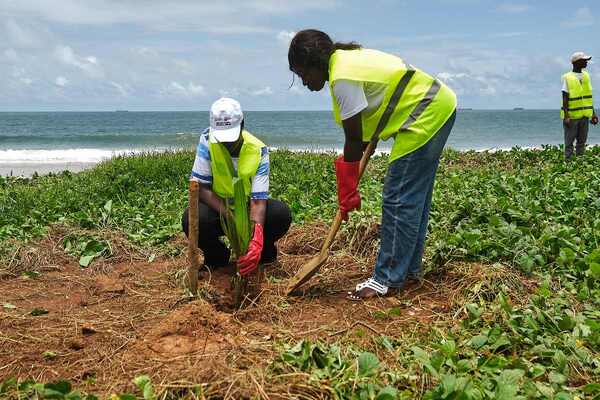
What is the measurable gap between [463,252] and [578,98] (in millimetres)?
5908

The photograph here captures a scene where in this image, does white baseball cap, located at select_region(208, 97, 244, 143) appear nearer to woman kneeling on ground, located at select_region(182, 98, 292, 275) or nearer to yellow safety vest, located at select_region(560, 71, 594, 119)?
woman kneeling on ground, located at select_region(182, 98, 292, 275)

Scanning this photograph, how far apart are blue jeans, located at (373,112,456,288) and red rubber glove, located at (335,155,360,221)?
0.16m

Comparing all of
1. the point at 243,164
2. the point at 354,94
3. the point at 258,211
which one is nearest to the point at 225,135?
the point at 243,164

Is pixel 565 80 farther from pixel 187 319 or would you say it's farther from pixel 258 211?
pixel 187 319

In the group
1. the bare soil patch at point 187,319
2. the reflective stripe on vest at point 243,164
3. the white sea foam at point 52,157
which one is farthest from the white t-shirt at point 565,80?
the white sea foam at point 52,157

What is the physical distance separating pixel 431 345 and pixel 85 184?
5061 mm

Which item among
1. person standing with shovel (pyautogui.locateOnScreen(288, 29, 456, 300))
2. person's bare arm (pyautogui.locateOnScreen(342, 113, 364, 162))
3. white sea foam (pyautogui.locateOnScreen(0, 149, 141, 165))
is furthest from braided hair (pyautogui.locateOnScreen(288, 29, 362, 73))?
white sea foam (pyautogui.locateOnScreen(0, 149, 141, 165))

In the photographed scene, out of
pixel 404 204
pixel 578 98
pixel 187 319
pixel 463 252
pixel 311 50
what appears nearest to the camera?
pixel 187 319

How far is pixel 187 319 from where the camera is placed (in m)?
2.78

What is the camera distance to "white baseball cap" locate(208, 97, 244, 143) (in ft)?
10.6

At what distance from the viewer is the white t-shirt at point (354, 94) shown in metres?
2.85

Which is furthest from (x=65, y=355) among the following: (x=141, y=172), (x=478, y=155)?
(x=478, y=155)

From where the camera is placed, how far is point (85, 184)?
21.7 ft

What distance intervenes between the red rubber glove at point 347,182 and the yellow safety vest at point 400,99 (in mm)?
204
